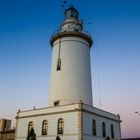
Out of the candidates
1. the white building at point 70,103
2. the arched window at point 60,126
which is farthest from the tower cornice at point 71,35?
the arched window at point 60,126

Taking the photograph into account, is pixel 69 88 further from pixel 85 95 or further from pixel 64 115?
pixel 64 115

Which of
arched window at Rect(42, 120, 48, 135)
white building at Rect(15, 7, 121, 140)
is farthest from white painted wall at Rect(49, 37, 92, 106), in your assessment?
arched window at Rect(42, 120, 48, 135)

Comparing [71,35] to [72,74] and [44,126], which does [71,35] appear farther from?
[44,126]

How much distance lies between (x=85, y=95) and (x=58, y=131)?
22.1 feet

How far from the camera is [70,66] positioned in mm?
31078

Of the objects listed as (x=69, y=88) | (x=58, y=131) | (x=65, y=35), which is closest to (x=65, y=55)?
(x=65, y=35)

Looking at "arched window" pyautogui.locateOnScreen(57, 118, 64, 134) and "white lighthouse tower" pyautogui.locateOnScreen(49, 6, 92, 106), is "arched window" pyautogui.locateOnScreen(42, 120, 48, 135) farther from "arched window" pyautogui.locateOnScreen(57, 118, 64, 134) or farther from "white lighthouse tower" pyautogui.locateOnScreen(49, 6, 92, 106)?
"white lighthouse tower" pyautogui.locateOnScreen(49, 6, 92, 106)

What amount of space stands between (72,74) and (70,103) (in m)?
4.22

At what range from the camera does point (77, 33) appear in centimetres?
3234

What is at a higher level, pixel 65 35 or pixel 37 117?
pixel 65 35

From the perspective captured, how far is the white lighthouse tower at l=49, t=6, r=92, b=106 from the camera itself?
97.5 feet

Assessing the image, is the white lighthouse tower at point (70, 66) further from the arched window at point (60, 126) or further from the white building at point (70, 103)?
the arched window at point (60, 126)

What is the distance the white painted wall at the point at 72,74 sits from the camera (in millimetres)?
29609

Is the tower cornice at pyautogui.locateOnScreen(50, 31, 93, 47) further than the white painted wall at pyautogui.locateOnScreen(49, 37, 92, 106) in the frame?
Yes
